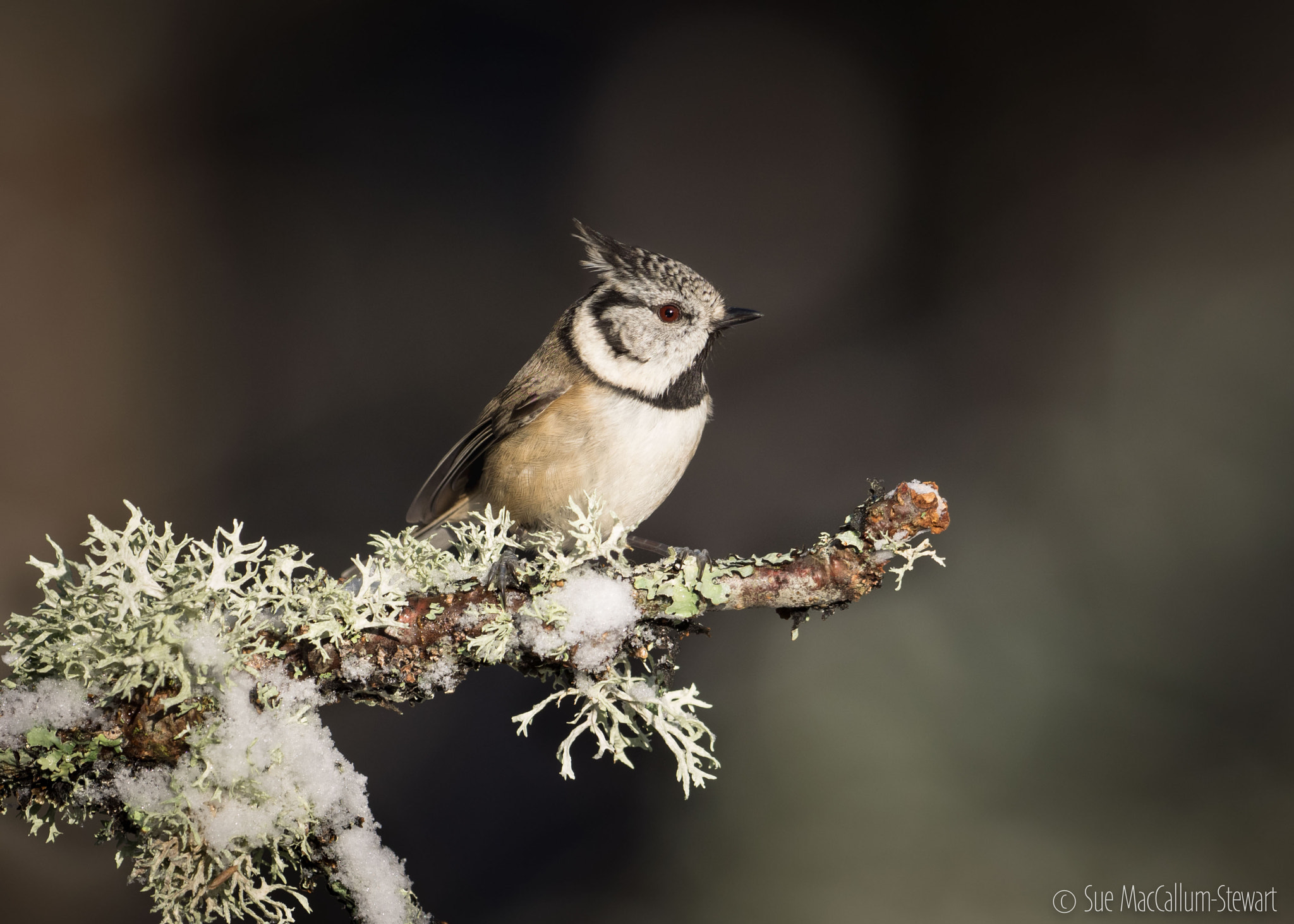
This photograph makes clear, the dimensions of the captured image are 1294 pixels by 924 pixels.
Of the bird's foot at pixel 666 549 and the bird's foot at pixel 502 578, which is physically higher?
the bird's foot at pixel 666 549

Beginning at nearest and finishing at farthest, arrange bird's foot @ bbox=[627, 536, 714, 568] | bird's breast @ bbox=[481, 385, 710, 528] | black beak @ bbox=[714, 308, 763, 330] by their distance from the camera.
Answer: bird's foot @ bbox=[627, 536, 714, 568], bird's breast @ bbox=[481, 385, 710, 528], black beak @ bbox=[714, 308, 763, 330]

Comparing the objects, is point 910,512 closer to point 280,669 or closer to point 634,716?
point 634,716

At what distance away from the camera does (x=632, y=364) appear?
74.0 inches

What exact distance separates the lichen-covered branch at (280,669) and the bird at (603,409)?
699 millimetres

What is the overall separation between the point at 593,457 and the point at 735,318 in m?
0.50

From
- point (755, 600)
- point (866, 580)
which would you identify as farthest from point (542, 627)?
point (866, 580)

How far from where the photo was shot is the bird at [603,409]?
1744mm

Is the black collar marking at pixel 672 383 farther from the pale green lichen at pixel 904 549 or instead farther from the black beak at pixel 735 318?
the pale green lichen at pixel 904 549

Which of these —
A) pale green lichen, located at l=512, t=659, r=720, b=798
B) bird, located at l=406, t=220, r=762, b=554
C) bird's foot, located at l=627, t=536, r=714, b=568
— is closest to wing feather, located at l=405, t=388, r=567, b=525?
bird, located at l=406, t=220, r=762, b=554

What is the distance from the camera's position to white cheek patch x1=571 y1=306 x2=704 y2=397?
1.86 m

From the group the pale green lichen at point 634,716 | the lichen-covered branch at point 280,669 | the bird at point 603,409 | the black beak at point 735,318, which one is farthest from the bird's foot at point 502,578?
the black beak at point 735,318

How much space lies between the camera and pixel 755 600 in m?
0.94

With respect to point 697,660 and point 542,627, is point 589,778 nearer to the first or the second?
point 697,660

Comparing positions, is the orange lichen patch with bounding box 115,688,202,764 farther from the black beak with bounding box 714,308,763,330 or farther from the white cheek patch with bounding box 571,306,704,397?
the black beak with bounding box 714,308,763,330
